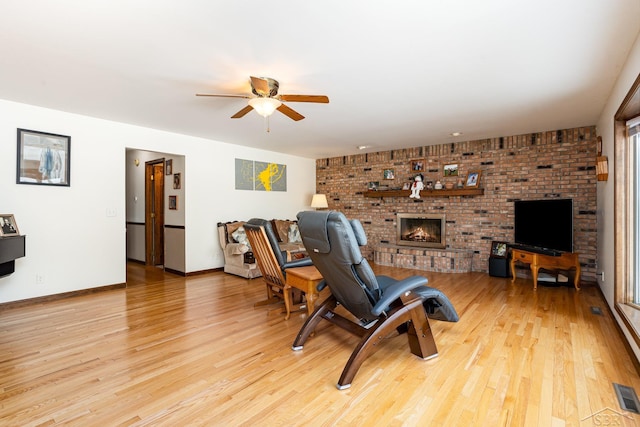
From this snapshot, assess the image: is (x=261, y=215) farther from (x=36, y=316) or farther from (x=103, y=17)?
(x=103, y=17)

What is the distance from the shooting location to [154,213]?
641cm

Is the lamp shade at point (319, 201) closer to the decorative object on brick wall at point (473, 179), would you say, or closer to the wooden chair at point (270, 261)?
the decorative object on brick wall at point (473, 179)

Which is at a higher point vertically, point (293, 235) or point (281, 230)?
point (281, 230)

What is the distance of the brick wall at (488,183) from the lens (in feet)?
15.7

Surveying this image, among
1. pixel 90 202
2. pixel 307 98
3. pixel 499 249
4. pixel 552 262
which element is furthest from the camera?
pixel 499 249

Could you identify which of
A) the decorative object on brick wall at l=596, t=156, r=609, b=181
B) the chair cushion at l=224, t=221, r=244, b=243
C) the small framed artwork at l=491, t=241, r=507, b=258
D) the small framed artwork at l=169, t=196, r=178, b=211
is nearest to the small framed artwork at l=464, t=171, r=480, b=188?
the small framed artwork at l=491, t=241, r=507, b=258

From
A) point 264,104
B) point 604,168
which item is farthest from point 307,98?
point 604,168

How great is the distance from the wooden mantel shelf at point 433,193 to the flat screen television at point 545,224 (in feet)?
2.39

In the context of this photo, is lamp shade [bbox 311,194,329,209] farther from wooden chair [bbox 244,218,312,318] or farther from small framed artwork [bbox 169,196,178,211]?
wooden chair [bbox 244,218,312,318]

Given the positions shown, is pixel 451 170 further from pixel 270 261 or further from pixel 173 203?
pixel 173 203

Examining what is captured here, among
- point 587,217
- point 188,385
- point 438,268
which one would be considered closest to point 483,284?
point 438,268

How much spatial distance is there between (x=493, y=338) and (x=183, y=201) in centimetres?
485

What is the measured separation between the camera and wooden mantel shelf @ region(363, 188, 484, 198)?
5.62 meters

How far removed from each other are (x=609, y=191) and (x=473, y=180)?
2277 mm
